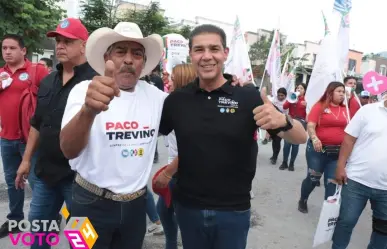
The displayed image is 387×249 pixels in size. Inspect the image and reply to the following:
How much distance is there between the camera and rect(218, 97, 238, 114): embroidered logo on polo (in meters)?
1.94

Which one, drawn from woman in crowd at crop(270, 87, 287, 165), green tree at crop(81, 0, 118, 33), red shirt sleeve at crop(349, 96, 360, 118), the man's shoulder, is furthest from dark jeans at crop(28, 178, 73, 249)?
green tree at crop(81, 0, 118, 33)

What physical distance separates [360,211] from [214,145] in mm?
1915

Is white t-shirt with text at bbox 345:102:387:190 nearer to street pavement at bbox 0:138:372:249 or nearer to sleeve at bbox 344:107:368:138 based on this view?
sleeve at bbox 344:107:368:138

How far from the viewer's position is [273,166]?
7312mm

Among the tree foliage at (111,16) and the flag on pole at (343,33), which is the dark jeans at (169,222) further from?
the tree foliage at (111,16)

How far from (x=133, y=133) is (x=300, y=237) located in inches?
115

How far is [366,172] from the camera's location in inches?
114

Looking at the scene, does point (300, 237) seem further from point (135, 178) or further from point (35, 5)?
point (35, 5)

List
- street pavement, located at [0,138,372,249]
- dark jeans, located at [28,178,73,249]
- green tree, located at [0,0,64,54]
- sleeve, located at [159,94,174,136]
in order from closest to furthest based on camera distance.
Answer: sleeve, located at [159,94,174,136] → dark jeans, located at [28,178,73,249] → street pavement, located at [0,138,372,249] → green tree, located at [0,0,64,54]

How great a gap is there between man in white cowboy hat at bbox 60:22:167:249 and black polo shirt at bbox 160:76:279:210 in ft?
0.72

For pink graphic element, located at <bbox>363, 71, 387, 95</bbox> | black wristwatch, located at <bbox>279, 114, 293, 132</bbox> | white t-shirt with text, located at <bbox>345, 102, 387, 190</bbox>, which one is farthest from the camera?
pink graphic element, located at <bbox>363, 71, 387, 95</bbox>

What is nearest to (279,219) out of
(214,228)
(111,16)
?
(214,228)

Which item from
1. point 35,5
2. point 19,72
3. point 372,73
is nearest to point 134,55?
point 19,72

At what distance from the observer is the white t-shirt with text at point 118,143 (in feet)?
5.79
